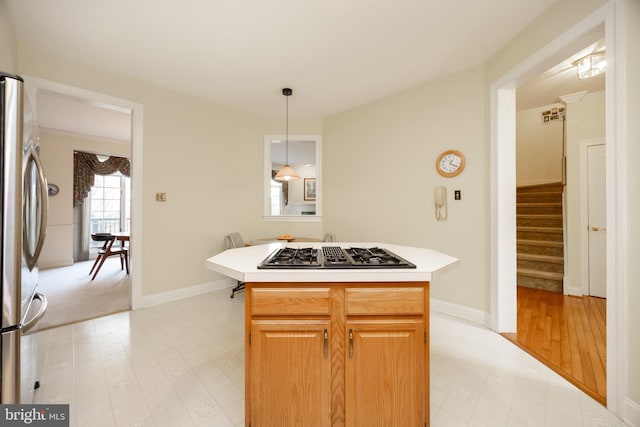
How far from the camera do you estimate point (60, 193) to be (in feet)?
17.0

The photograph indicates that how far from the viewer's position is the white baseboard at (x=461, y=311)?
256cm

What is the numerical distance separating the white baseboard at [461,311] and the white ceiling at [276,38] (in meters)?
2.52

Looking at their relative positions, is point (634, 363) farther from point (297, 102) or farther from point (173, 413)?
point (297, 102)

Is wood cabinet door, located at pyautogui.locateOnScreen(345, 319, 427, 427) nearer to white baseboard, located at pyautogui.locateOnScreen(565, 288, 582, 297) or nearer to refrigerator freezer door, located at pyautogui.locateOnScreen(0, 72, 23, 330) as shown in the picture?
refrigerator freezer door, located at pyautogui.locateOnScreen(0, 72, 23, 330)

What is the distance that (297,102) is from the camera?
3.56 m

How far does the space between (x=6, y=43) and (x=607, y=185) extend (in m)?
4.18

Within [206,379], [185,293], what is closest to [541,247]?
[206,379]

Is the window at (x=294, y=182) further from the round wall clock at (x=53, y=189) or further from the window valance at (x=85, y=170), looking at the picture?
the round wall clock at (x=53, y=189)

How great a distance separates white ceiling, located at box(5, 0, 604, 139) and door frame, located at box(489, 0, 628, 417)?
371 millimetres

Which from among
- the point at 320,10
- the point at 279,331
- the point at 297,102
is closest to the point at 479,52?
the point at 320,10

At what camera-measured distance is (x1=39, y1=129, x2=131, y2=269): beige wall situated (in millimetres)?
5023

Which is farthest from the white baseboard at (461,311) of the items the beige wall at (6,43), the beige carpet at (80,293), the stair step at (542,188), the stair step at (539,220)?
the beige wall at (6,43)

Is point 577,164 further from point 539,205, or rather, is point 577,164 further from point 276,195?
point 276,195

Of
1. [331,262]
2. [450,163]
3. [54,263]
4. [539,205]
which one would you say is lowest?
[54,263]
